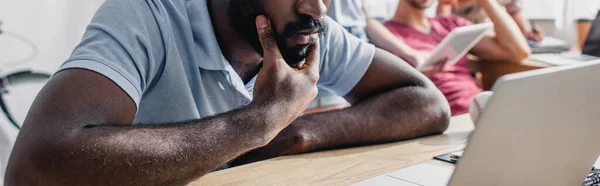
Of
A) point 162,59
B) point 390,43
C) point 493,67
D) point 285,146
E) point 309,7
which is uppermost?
point 309,7

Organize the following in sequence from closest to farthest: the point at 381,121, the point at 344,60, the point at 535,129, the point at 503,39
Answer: the point at 535,129 → the point at 381,121 → the point at 344,60 → the point at 503,39

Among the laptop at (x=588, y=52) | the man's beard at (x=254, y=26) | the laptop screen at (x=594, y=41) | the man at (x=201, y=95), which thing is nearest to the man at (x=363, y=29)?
the laptop at (x=588, y=52)

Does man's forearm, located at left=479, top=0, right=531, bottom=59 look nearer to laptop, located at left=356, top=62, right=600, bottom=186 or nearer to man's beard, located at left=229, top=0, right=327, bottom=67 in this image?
man's beard, located at left=229, top=0, right=327, bottom=67

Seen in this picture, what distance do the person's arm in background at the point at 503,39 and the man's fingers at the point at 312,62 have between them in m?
1.60

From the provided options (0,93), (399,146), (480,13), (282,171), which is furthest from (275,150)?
(480,13)

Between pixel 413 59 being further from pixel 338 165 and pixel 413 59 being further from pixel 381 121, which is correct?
pixel 338 165

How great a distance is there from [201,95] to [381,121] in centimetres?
37

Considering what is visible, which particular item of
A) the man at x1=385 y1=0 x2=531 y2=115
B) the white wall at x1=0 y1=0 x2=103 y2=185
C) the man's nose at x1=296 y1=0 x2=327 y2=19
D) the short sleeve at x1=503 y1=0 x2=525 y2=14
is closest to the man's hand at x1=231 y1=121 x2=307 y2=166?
the man's nose at x1=296 y1=0 x2=327 y2=19

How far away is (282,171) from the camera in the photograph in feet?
3.13

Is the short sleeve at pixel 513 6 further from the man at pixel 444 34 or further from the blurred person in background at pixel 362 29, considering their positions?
the blurred person in background at pixel 362 29

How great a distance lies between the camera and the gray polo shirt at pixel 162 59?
2.78ft

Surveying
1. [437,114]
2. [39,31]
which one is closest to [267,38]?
[437,114]

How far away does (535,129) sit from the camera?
2.10 ft

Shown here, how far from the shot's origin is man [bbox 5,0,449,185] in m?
0.75
